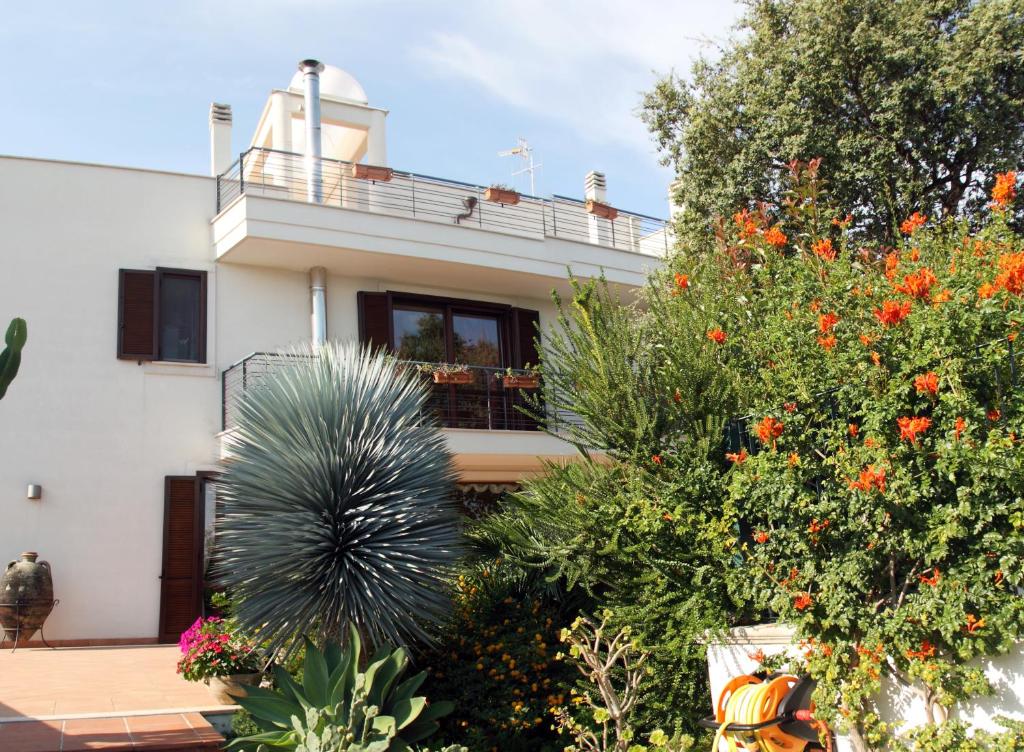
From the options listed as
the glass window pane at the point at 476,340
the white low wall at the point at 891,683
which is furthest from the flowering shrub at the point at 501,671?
the glass window pane at the point at 476,340

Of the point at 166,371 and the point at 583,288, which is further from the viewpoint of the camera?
the point at 166,371

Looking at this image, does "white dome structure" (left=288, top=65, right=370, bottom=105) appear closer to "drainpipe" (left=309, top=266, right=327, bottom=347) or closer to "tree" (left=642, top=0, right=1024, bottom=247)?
"drainpipe" (left=309, top=266, right=327, bottom=347)

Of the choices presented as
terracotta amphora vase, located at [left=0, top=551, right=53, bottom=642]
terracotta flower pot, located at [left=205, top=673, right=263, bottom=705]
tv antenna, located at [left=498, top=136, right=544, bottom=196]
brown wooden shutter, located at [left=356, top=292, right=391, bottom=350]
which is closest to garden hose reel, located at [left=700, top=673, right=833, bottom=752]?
terracotta flower pot, located at [left=205, top=673, right=263, bottom=705]

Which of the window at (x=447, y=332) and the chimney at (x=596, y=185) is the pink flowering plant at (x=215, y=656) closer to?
the window at (x=447, y=332)

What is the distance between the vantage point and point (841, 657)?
237 inches

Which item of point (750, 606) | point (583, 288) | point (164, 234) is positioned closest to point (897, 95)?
point (583, 288)

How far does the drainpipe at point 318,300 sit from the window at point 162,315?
5.21 feet

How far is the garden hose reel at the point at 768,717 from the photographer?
19.6 feet

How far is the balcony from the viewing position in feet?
47.0

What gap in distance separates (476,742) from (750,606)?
8.38ft

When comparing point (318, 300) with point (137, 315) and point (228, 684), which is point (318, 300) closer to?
point (137, 315)

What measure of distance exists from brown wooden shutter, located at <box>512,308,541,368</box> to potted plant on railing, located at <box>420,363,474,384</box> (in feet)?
7.75

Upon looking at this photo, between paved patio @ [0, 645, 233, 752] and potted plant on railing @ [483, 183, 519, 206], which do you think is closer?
paved patio @ [0, 645, 233, 752]

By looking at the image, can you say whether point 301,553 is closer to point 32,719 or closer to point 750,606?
point 32,719
